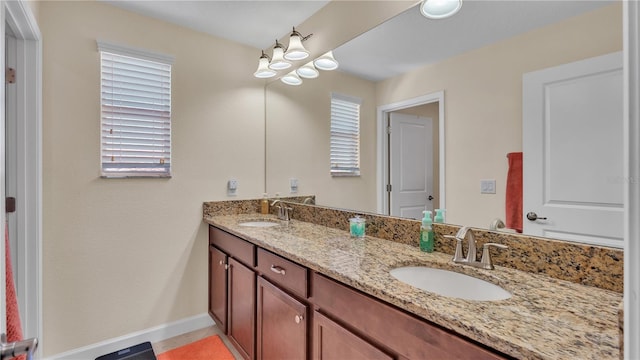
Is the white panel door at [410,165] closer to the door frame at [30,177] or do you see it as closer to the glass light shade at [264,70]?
the glass light shade at [264,70]

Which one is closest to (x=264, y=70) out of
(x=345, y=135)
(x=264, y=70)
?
(x=264, y=70)

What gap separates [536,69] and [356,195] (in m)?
1.13

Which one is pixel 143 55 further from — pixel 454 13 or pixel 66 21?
pixel 454 13

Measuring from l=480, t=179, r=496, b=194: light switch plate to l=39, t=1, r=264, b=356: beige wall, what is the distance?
6.21ft

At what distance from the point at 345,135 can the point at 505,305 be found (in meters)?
1.44

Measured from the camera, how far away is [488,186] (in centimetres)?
A: 124

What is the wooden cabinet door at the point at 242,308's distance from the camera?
5.66 feet

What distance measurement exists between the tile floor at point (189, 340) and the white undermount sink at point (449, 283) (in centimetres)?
145

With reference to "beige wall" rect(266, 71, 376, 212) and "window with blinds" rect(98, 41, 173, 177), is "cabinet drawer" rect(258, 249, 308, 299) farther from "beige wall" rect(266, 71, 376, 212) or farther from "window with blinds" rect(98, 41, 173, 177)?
"window with blinds" rect(98, 41, 173, 177)

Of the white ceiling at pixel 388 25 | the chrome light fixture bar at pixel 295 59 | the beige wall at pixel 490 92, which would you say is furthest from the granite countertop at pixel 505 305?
the chrome light fixture bar at pixel 295 59

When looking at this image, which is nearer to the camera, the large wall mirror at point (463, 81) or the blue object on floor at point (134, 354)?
the large wall mirror at point (463, 81)

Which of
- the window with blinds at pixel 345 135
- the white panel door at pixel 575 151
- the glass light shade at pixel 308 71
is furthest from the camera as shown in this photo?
the glass light shade at pixel 308 71

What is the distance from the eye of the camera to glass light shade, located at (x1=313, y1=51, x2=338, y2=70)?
6.70ft

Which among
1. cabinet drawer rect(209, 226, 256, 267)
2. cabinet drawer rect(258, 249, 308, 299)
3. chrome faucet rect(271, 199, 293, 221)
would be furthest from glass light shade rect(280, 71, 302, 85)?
cabinet drawer rect(258, 249, 308, 299)
